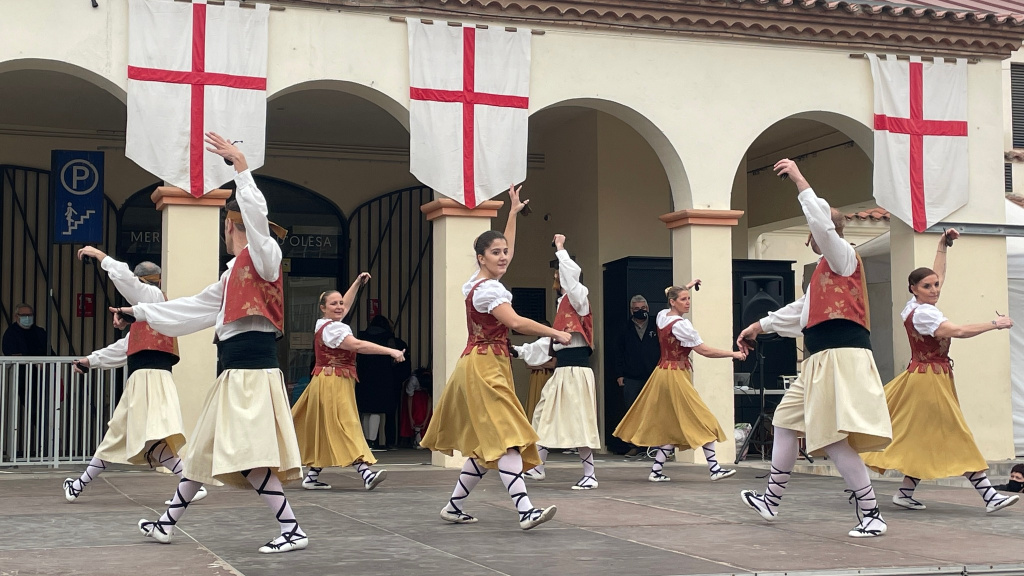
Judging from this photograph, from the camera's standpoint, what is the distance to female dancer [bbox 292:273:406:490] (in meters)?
9.93

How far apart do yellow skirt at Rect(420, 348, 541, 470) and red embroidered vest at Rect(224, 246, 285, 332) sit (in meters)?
1.41

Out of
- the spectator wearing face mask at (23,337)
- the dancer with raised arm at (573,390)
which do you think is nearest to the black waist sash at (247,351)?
the dancer with raised arm at (573,390)

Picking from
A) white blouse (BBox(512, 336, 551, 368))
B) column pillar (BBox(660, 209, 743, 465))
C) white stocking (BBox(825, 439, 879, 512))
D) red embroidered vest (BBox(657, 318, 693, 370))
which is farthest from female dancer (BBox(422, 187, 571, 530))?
column pillar (BBox(660, 209, 743, 465))

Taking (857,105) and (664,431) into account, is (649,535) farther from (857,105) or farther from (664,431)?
(857,105)

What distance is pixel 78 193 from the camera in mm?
14398

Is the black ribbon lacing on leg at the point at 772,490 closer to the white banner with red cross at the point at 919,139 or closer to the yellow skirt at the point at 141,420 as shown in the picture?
the yellow skirt at the point at 141,420

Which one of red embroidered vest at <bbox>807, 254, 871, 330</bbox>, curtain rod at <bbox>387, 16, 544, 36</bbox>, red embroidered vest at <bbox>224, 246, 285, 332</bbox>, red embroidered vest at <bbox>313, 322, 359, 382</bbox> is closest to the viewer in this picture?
red embroidered vest at <bbox>224, 246, 285, 332</bbox>

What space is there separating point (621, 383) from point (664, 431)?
3769 millimetres

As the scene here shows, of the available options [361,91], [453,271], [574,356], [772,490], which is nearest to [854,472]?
[772,490]

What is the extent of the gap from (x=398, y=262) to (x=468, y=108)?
228 inches

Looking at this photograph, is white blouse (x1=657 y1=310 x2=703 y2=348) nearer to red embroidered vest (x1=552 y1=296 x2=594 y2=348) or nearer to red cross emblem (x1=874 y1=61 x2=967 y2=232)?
red embroidered vest (x1=552 y1=296 x2=594 y2=348)

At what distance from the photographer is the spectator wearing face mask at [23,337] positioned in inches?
566

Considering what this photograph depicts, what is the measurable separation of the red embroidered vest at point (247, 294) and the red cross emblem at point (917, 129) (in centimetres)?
989

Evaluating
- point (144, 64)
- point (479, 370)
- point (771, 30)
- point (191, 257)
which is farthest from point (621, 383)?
point (479, 370)
